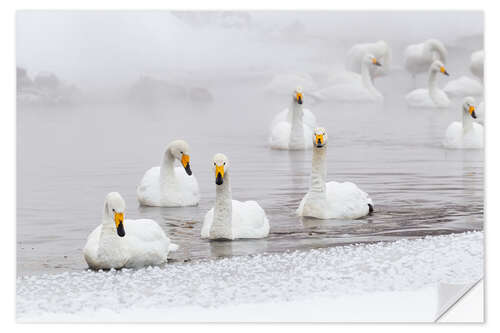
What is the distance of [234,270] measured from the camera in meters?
8.83

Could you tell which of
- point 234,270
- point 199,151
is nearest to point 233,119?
point 199,151

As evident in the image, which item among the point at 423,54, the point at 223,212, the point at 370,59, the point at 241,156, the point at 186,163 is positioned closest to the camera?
the point at 223,212

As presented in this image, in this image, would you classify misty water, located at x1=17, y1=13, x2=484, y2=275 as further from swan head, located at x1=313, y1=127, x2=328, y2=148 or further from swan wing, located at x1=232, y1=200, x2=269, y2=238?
swan head, located at x1=313, y1=127, x2=328, y2=148

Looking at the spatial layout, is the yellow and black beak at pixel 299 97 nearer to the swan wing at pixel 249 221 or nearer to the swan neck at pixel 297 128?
the swan neck at pixel 297 128

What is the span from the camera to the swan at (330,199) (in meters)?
10.1

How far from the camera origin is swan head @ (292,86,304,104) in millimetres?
9881

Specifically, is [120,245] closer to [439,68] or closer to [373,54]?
[373,54]

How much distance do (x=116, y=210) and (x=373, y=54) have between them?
98.0 inches

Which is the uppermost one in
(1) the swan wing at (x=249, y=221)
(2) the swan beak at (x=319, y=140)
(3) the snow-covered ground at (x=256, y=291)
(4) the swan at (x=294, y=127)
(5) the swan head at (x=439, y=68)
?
(5) the swan head at (x=439, y=68)

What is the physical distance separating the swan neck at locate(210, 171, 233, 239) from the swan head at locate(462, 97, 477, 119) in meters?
1.94

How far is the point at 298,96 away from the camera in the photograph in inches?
390

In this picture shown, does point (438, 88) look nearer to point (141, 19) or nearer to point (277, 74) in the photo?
point (277, 74)

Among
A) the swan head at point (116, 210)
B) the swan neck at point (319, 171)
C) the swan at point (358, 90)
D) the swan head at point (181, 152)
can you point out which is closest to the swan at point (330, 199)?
the swan neck at point (319, 171)

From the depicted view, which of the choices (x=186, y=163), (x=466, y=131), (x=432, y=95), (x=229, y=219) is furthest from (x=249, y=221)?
(x=466, y=131)
